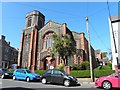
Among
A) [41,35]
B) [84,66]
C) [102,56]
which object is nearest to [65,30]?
[41,35]

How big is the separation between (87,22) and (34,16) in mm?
27968

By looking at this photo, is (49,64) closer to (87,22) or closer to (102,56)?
(87,22)

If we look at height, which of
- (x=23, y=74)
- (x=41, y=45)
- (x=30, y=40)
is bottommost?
(x=23, y=74)

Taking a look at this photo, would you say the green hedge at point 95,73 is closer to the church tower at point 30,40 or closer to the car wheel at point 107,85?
the car wheel at point 107,85

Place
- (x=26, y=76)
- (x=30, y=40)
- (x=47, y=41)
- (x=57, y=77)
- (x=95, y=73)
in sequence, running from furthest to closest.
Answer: (x=30, y=40), (x=47, y=41), (x=95, y=73), (x=26, y=76), (x=57, y=77)

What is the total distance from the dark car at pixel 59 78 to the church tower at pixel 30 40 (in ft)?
75.9

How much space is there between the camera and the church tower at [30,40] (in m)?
41.5

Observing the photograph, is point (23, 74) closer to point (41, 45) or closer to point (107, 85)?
point (107, 85)

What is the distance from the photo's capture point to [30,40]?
4325 cm

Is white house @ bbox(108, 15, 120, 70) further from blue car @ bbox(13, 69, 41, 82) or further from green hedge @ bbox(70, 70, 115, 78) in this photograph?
blue car @ bbox(13, 69, 41, 82)

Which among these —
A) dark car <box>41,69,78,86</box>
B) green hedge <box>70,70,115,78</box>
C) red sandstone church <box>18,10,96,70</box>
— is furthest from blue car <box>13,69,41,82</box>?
red sandstone church <box>18,10,96,70</box>

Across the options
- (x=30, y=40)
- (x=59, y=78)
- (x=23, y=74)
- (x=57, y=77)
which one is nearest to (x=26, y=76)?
(x=23, y=74)

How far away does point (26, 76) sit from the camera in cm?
1945

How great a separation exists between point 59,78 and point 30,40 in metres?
28.5
